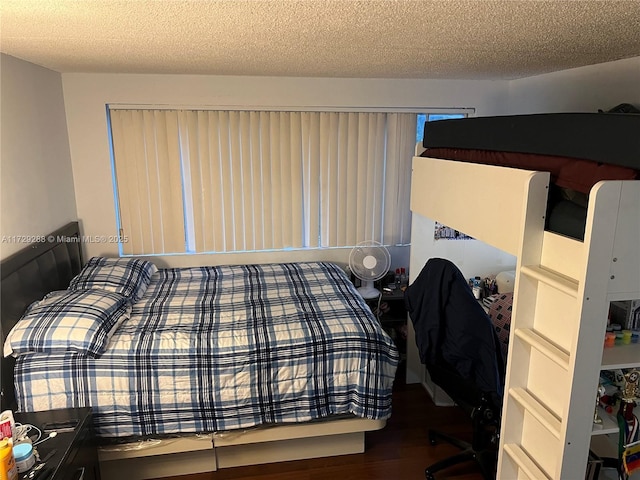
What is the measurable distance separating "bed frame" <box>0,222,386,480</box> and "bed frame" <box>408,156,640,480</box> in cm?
104

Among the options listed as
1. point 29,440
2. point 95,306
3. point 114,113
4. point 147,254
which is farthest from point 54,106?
point 29,440

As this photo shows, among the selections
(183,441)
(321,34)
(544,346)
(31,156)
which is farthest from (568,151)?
(31,156)

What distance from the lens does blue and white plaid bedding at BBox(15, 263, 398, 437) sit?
2.39 m

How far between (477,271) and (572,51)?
1846mm

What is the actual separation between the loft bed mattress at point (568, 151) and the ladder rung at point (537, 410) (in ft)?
2.10

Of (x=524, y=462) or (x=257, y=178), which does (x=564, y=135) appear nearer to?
(x=524, y=462)

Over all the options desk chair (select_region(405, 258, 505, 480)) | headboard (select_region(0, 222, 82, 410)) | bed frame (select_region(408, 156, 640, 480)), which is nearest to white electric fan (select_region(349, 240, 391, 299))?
desk chair (select_region(405, 258, 505, 480))

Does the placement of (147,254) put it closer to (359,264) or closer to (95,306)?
(95,306)

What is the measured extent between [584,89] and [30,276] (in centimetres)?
342

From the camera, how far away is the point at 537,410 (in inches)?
69.3

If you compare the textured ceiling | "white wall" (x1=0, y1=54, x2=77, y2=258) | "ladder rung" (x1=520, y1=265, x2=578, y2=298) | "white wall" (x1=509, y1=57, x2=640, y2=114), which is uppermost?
the textured ceiling

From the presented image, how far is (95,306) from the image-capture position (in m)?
2.59

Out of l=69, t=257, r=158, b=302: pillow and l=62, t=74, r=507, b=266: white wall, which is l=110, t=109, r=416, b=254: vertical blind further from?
l=69, t=257, r=158, b=302: pillow

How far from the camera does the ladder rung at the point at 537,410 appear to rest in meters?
1.66
